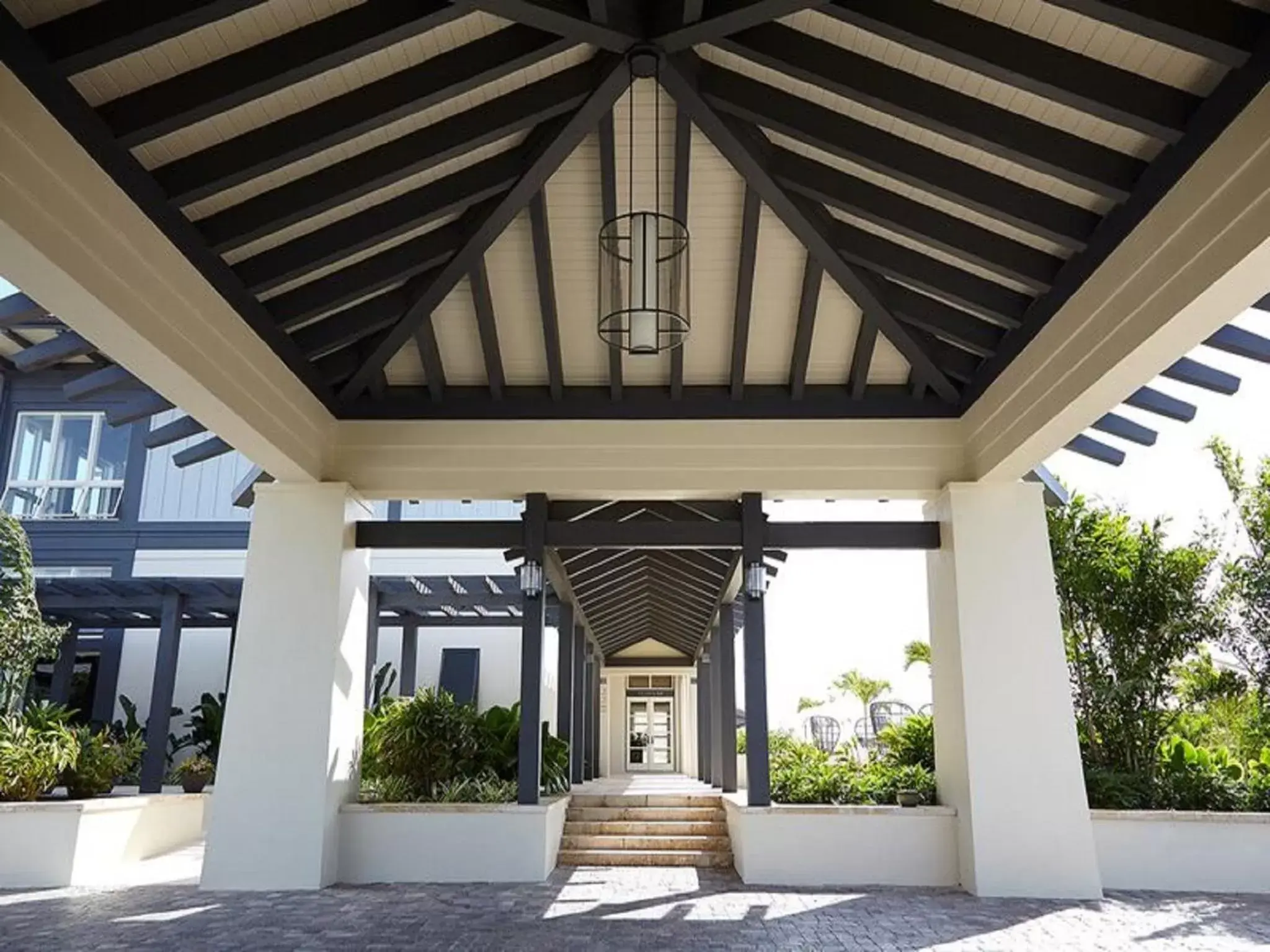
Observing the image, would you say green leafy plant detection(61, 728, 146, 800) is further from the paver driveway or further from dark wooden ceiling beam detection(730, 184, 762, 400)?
dark wooden ceiling beam detection(730, 184, 762, 400)

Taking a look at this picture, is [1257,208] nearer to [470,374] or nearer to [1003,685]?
[1003,685]

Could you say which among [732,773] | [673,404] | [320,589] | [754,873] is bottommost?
[754,873]

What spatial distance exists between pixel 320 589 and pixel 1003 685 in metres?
5.49

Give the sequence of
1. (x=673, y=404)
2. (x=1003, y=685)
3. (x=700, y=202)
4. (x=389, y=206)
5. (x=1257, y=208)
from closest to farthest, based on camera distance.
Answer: (x=1257, y=208), (x=389, y=206), (x=700, y=202), (x=1003, y=685), (x=673, y=404)

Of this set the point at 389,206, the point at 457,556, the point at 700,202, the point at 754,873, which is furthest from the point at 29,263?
the point at 457,556

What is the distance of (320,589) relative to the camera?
28.3 feet

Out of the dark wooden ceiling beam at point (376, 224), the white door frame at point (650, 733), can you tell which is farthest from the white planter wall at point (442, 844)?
the white door frame at point (650, 733)

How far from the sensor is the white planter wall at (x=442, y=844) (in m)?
8.41

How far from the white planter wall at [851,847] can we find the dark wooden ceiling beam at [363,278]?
4959 mm

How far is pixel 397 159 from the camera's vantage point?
628cm

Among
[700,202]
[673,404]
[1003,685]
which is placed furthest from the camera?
[673,404]

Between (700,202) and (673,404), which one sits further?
(673,404)

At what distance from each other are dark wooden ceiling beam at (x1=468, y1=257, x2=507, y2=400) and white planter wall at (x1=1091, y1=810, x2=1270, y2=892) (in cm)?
591


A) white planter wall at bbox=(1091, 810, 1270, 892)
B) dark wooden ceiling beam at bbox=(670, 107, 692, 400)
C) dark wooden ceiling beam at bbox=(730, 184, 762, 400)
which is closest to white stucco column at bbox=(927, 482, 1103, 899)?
white planter wall at bbox=(1091, 810, 1270, 892)
